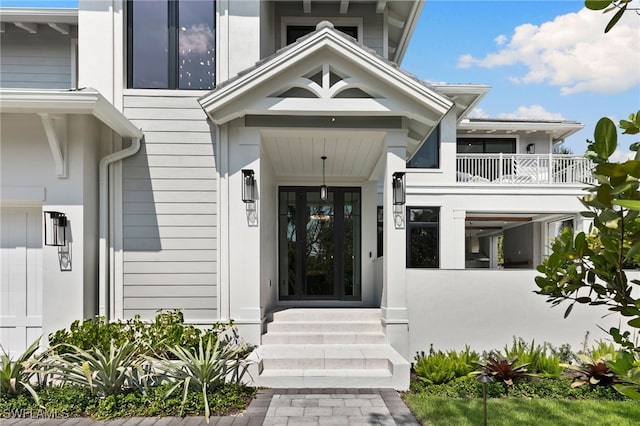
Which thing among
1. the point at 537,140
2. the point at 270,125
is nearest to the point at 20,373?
the point at 270,125

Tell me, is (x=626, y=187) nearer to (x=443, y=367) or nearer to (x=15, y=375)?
(x=443, y=367)

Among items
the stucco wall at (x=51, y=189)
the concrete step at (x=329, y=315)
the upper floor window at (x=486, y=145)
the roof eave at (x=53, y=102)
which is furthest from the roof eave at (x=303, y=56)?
the upper floor window at (x=486, y=145)

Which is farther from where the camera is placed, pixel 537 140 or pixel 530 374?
pixel 537 140

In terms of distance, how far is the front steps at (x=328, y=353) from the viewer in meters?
5.52

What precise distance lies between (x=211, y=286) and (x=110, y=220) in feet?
5.82

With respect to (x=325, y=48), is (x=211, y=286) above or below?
below

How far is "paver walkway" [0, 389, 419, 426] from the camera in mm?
4395

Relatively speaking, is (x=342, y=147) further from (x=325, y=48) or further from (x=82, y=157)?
(x=82, y=157)

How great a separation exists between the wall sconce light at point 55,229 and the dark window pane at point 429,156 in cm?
Result: 941

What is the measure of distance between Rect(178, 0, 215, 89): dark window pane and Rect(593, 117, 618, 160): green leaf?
6.04 m

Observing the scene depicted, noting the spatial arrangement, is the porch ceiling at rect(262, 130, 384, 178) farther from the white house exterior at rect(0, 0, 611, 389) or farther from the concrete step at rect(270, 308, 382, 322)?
the concrete step at rect(270, 308, 382, 322)

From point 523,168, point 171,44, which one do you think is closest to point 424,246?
point 523,168

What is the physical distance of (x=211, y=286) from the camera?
6.32 metres

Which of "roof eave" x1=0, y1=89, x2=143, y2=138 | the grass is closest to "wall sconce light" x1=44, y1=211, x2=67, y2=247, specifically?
"roof eave" x1=0, y1=89, x2=143, y2=138
